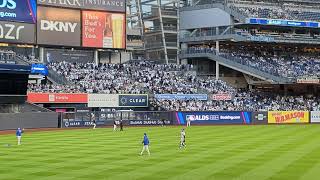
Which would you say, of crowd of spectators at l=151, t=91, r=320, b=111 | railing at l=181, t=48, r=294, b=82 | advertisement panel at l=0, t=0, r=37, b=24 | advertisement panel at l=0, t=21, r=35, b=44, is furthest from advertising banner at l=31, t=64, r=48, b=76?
railing at l=181, t=48, r=294, b=82

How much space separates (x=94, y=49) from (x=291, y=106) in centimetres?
3024

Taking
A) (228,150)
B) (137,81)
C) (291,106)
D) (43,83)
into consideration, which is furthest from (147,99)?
(228,150)

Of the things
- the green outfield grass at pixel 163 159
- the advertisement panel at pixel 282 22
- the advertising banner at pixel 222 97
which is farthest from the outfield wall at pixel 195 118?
the green outfield grass at pixel 163 159

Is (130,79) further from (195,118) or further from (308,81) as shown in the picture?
(308,81)

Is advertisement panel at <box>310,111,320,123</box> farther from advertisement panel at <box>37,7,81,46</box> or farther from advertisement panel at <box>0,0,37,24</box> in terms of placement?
advertisement panel at <box>0,0,37,24</box>

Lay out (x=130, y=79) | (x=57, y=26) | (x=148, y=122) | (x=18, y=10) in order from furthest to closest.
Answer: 1. (x=130, y=79)
2. (x=57, y=26)
3. (x=148, y=122)
4. (x=18, y=10)

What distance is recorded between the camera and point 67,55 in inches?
3307

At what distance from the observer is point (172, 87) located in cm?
8362

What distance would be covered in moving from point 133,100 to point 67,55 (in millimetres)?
13136

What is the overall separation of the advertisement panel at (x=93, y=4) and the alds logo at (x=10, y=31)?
21.1 ft

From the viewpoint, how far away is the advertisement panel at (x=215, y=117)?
252ft

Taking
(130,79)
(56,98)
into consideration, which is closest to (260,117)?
(130,79)

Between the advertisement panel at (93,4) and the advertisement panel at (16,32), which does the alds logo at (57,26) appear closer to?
the advertisement panel at (93,4)

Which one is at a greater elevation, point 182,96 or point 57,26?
point 57,26
